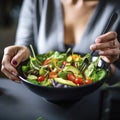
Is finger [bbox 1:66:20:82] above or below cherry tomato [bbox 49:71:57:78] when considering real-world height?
above

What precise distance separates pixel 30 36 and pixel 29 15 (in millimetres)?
112

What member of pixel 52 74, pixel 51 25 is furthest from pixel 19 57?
pixel 51 25

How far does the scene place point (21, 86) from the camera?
1.00 m

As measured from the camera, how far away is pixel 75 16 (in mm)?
1460

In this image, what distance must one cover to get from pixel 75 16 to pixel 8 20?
1421 millimetres

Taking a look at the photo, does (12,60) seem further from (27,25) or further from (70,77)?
(27,25)

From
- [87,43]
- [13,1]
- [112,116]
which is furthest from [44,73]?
[13,1]

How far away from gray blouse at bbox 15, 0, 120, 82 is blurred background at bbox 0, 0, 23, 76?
1.25 m

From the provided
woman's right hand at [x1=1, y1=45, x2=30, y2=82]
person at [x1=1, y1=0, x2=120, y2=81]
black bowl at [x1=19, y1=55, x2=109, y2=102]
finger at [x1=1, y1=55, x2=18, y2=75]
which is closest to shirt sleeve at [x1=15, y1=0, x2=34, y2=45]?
person at [x1=1, y1=0, x2=120, y2=81]

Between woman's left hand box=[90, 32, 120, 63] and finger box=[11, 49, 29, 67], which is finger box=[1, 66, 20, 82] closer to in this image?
finger box=[11, 49, 29, 67]

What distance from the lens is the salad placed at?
2.83ft

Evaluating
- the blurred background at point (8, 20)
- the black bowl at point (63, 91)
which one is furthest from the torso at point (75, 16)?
the blurred background at point (8, 20)

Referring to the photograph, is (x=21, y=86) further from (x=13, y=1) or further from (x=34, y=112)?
(x=13, y=1)

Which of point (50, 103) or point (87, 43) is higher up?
point (50, 103)
